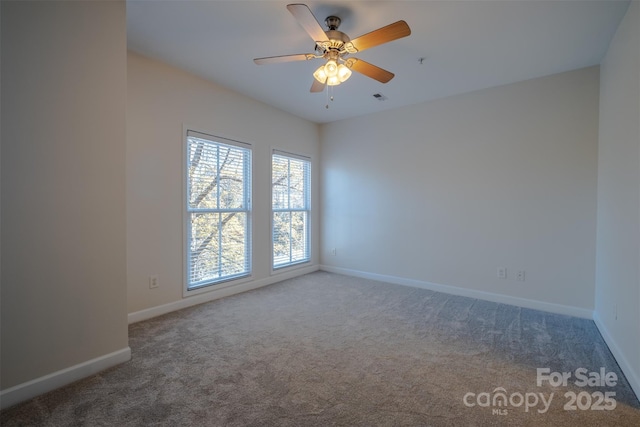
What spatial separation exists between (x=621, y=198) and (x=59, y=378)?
4227 mm

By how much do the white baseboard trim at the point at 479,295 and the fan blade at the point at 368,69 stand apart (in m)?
2.92

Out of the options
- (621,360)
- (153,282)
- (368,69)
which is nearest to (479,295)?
(621,360)

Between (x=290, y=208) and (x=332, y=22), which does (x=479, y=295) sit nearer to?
(x=290, y=208)

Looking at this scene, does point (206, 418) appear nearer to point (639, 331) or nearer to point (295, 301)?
point (295, 301)

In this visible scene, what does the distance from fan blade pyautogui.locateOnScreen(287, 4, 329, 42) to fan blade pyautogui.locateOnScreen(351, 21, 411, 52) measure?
25 centimetres

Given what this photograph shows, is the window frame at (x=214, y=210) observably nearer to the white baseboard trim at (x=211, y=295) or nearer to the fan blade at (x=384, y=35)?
the white baseboard trim at (x=211, y=295)

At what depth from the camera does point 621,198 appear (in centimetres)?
225

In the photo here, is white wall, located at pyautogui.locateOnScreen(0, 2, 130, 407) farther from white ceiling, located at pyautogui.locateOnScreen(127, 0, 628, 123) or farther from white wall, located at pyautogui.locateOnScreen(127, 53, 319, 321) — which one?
white wall, located at pyautogui.locateOnScreen(127, 53, 319, 321)

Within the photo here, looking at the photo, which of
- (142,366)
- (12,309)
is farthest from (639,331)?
(12,309)

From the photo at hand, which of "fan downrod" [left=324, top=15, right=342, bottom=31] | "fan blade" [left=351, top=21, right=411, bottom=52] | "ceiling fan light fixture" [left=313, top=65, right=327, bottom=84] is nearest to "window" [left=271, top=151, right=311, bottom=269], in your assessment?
"ceiling fan light fixture" [left=313, top=65, right=327, bottom=84]

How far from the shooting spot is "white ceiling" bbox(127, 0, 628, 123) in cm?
219

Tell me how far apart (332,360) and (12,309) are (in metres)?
2.07

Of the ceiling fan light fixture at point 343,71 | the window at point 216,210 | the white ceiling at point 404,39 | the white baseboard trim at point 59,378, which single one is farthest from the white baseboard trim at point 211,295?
the ceiling fan light fixture at point 343,71

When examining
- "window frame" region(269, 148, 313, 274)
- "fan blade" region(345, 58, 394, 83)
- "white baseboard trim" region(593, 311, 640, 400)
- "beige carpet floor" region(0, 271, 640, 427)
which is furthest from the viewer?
"window frame" region(269, 148, 313, 274)
